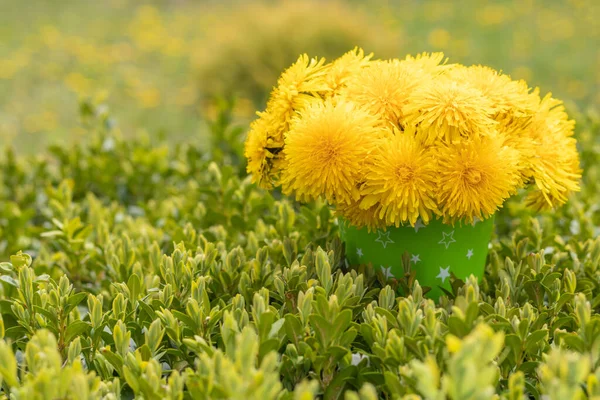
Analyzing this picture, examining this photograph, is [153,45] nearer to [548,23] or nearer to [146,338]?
[548,23]

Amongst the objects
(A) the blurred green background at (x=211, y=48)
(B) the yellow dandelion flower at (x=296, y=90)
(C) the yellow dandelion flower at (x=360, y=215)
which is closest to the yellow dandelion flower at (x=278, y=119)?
(B) the yellow dandelion flower at (x=296, y=90)

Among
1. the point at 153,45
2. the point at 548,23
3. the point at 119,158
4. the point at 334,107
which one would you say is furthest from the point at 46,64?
the point at 334,107

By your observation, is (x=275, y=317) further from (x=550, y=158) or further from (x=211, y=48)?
(x=211, y=48)

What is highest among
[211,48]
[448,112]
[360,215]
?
[211,48]

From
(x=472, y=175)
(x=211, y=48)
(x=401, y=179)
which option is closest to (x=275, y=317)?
(x=401, y=179)

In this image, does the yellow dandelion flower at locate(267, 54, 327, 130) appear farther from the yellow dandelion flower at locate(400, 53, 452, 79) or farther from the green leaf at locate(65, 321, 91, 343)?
the green leaf at locate(65, 321, 91, 343)
